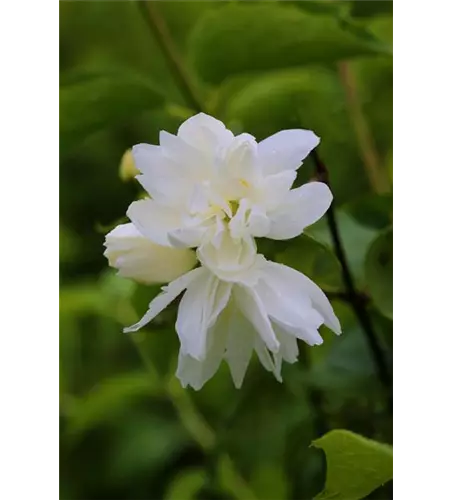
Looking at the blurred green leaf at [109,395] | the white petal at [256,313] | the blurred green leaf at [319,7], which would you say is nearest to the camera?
the white petal at [256,313]

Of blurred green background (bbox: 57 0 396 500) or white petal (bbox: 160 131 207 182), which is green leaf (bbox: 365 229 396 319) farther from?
white petal (bbox: 160 131 207 182)

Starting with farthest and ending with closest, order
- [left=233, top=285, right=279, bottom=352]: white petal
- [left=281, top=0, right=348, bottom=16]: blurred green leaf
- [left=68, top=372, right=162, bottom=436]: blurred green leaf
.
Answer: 1. [left=68, top=372, right=162, bottom=436]: blurred green leaf
2. [left=281, top=0, right=348, bottom=16]: blurred green leaf
3. [left=233, top=285, right=279, bottom=352]: white petal

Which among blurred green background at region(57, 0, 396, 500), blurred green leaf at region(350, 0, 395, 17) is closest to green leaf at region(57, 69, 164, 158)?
blurred green background at region(57, 0, 396, 500)

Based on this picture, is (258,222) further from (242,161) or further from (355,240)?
(355,240)

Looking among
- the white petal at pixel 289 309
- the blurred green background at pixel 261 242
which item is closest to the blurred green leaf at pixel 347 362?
the blurred green background at pixel 261 242

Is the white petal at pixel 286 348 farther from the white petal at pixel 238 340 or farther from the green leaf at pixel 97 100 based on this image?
the green leaf at pixel 97 100

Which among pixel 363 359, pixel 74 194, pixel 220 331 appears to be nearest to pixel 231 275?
pixel 220 331
